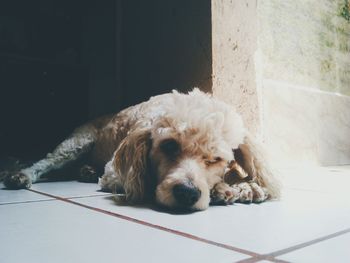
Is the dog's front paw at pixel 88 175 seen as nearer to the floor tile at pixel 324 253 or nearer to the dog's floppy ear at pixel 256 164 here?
the dog's floppy ear at pixel 256 164

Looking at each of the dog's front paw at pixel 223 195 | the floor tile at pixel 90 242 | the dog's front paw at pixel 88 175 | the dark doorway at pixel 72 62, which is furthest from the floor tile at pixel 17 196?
the dark doorway at pixel 72 62

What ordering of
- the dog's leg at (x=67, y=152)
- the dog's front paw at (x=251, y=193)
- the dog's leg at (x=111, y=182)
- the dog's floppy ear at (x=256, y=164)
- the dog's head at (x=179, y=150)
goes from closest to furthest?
1. the dog's head at (x=179, y=150)
2. the dog's front paw at (x=251, y=193)
3. the dog's floppy ear at (x=256, y=164)
4. the dog's leg at (x=111, y=182)
5. the dog's leg at (x=67, y=152)

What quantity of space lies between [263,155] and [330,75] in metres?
2.82

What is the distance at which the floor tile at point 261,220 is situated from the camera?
107cm

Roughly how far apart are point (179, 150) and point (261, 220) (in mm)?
524

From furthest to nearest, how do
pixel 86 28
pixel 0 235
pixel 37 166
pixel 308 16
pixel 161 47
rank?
pixel 308 16 → pixel 86 28 → pixel 161 47 → pixel 37 166 → pixel 0 235

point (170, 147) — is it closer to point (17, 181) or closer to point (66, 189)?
point (66, 189)

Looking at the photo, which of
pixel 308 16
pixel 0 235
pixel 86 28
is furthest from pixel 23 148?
pixel 308 16

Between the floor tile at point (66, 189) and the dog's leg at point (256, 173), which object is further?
the floor tile at point (66, 189)

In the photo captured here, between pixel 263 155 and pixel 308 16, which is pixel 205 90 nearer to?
pixel 263 155

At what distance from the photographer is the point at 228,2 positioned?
262 cm

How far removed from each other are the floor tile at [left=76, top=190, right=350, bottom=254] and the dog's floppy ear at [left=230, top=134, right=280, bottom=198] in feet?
0.29

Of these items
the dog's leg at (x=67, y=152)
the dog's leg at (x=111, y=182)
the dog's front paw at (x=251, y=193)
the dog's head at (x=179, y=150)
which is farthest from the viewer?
the dog's leg at (x=67, y=152)

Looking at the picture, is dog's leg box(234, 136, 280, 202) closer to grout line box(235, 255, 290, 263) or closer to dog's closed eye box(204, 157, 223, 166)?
dog's closed eye box(204, 157, 223, 166)
